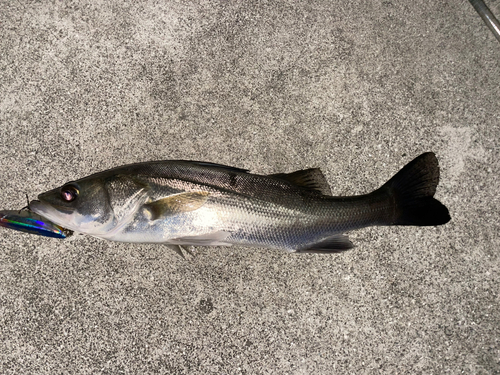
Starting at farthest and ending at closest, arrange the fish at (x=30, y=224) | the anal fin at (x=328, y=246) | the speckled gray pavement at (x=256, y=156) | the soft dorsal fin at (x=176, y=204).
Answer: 1. the speckled gray pavement at (x=256, y=156)
2. the fish at (x=30, y=224)
3. the anal fin at (x=328, y=246)
4. the soft dorsal fin at (x=176, y=204)

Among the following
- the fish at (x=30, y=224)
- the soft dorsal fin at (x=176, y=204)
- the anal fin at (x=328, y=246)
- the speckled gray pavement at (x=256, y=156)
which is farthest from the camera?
the speckled gray pavement at (x=256, y=156)

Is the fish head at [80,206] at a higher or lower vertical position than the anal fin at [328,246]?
higher

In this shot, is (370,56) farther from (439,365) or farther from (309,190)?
(439,365)

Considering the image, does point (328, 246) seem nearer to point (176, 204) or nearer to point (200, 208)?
point (200, 208)

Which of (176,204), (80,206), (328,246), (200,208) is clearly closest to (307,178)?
(328,246)

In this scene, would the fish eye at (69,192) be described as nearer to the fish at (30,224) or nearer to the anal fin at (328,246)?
the fish at (30,224)

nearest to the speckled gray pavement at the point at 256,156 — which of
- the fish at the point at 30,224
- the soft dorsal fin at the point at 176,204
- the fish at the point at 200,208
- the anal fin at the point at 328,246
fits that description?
the fish at the point at 30,224

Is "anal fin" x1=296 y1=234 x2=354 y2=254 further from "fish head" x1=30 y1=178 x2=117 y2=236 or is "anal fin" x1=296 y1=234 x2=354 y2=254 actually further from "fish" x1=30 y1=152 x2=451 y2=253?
"fish head" x1=30 y1=178 x2=117 y2=236
